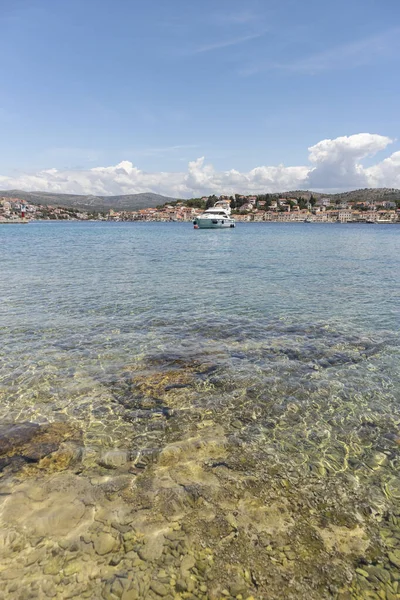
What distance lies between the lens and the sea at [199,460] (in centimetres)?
390

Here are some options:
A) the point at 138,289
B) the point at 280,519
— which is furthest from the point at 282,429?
the point at 138,289

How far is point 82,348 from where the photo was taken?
10961 millimetres

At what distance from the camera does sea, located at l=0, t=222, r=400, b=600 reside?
390cm

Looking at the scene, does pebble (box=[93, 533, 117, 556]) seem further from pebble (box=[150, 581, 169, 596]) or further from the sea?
pebble (box=[150, 581, 169, 596])

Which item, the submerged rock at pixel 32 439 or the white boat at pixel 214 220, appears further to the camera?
the white boat at pixel 214 220

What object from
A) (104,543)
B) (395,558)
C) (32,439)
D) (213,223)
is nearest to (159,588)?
(104,543)

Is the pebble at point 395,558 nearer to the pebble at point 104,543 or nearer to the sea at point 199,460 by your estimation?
the sea at point 199,460

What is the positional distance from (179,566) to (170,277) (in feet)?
70.9

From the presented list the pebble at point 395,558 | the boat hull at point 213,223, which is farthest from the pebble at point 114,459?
the boat hull at point 213,223

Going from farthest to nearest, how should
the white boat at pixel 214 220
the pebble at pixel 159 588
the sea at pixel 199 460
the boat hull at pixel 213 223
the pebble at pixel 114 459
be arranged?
1. the boat hull at pixel 213 223
2. the white boat at pixel 214 220
3. the pebble at pixel 114 459
4. the sea at pixel 199 460
5. the pebble at pixel 159 588

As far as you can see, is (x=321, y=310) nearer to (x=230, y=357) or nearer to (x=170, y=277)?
(x=230, y=357)

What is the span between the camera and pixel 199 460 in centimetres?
583

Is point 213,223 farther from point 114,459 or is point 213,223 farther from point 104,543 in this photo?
point 104,543

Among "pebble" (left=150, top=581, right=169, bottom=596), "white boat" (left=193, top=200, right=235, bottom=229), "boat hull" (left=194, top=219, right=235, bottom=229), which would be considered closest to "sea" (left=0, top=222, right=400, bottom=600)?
"pebble" (left=150, top=581, right=169, bottom=596)
